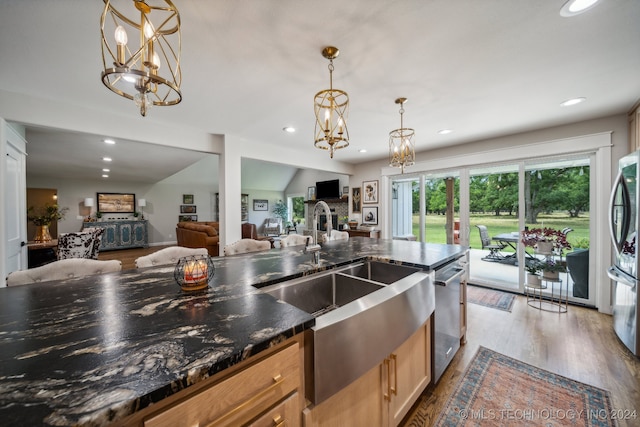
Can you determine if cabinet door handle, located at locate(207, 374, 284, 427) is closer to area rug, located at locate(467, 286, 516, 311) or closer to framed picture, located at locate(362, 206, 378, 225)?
area rug, located at locate(467, 286, 516, 311)

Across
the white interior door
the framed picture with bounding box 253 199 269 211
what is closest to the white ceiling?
the white interior door

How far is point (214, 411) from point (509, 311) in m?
3.62

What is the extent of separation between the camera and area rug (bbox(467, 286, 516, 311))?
3.17 m

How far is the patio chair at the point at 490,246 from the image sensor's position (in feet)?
13.6

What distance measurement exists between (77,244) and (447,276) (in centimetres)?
542

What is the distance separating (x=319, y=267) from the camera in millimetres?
1580

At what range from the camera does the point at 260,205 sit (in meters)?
10.3

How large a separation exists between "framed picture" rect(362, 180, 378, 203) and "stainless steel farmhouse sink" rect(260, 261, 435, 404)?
Answer: 12.1 feet

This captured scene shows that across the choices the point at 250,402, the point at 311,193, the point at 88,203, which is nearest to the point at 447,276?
the point at 250,402

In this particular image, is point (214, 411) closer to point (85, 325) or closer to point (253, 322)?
point (253, 322)

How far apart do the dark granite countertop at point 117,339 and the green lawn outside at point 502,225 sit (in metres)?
4.00

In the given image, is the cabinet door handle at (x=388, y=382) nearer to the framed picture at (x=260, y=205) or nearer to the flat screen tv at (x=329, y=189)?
the flat screen tv at (x=329, y=189)

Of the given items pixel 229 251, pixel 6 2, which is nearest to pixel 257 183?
pixel 229 251

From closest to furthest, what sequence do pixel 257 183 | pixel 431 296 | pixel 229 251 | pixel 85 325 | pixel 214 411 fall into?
pixel 214 411 → pixel 85 325 → pixel 431 296 → pixel 229 251 → pixel 257 183
